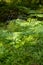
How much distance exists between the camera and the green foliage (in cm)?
577

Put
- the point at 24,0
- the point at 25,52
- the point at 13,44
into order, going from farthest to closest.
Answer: the point at 24,0
the point at 13,44
the point at 25,52

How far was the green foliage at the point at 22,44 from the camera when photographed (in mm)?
5770

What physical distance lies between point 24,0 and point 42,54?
246 inches

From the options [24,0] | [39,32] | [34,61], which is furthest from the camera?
[24,0]

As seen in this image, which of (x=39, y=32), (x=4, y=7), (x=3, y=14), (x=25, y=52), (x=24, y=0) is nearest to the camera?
(x=25, y=52)

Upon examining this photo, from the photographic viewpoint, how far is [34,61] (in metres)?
5.68

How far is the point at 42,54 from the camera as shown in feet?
19.7

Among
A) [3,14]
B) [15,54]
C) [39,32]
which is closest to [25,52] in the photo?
[15,54]

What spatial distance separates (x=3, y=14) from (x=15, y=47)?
350 centimetres

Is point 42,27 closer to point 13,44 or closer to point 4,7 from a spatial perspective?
point 13,44

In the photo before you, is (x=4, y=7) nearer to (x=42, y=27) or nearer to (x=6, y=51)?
(x=42, y=27)

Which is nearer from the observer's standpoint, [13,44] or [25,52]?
[25,52]

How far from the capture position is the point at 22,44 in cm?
659

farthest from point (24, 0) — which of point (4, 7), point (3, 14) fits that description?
point (3, 14)
